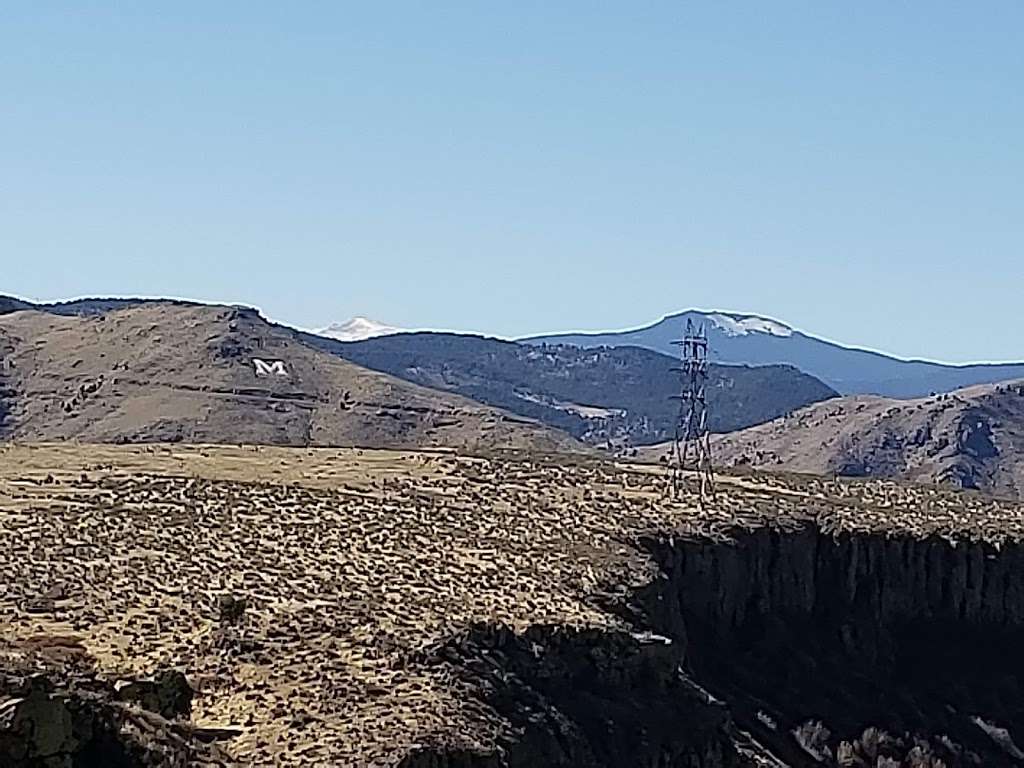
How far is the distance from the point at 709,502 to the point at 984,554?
977 cm

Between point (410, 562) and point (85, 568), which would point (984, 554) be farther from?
point (85, 568)

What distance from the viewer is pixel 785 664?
60.2 metres

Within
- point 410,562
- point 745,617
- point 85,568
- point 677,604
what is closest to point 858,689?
point 745,617

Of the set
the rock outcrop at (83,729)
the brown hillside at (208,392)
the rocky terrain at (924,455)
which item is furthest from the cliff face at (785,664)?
the rocky terrain at (924,455)

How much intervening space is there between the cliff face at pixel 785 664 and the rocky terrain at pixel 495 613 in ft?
0.34

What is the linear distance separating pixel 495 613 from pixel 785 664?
55.6 feet

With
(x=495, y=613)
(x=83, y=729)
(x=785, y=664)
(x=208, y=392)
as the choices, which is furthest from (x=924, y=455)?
(x=83, y=729)

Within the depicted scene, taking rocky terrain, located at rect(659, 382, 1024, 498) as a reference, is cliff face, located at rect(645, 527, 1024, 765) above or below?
below

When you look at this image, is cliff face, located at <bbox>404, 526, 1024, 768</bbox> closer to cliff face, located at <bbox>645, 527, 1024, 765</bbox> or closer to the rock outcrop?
cliff face, located at <bbox>645, 527, 1024, 765</bbox>

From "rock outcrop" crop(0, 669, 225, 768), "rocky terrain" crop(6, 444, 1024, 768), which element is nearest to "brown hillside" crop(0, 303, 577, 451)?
"rocky terrain" crop(6, 444, 1024, 768)

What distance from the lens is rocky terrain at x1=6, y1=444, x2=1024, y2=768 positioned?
36688 millimetres

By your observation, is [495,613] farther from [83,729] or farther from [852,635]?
[852,635]

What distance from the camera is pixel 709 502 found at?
2741 inches

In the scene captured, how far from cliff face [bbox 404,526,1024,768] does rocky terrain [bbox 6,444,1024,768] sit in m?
0.10
